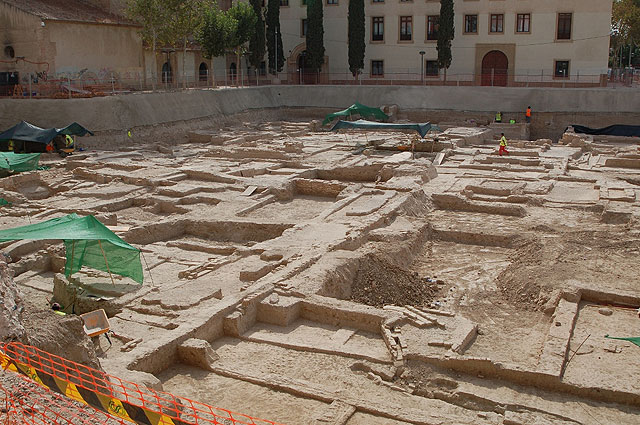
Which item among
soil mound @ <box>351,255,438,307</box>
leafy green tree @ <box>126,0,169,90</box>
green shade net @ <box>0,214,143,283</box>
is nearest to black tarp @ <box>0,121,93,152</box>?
leafy green tree @ <box>126,0,169,90</box>

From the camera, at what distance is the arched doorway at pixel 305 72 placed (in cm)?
4091

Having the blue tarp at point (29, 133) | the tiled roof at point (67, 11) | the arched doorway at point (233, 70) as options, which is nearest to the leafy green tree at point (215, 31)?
the tiled roof at point (67, 11)

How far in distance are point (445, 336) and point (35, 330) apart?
531cm

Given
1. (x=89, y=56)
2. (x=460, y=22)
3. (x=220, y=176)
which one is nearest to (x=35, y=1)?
(x=89, y=56)

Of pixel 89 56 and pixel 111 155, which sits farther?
pixel 89 56

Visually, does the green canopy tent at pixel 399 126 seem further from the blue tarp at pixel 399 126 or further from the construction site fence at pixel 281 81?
the construction site fence at pixel 281 81

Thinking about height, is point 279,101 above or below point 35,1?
below

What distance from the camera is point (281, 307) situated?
9.93 m

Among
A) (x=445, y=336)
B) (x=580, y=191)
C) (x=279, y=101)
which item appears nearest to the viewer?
Result: (x=445, y=336)

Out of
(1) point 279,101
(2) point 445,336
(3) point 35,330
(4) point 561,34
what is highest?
(4) point 561,34

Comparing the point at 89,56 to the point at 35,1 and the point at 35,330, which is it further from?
the point at 35,330

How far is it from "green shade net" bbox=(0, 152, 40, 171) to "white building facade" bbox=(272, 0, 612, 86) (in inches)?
920

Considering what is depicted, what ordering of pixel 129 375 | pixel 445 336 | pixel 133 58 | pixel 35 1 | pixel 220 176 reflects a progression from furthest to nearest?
pixel 133 58, pixel 35 1, pixel 220 176, pixel 445 336, pixel 129 375

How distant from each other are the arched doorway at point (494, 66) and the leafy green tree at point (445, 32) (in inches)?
96.6
